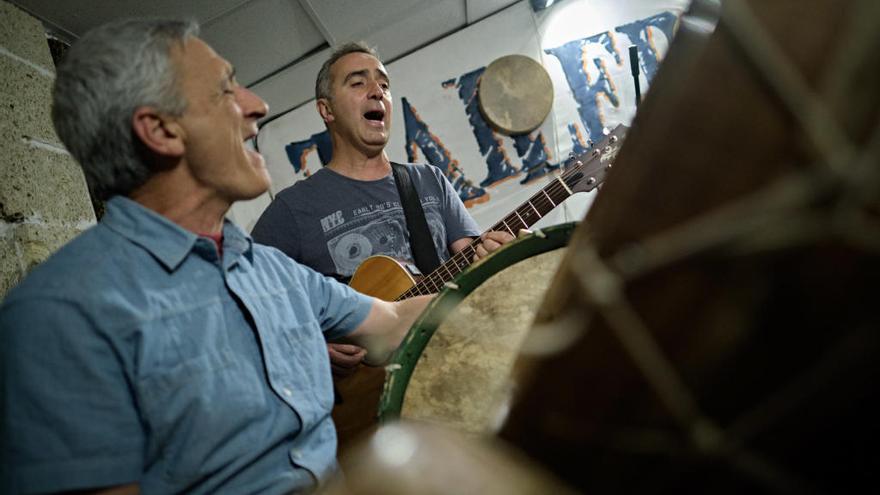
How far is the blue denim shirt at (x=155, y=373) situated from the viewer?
75cm

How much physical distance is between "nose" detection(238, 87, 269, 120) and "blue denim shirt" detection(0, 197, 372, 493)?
0.33m

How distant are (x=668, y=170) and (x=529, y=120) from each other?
3307 millimetres

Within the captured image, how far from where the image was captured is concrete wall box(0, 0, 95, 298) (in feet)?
5.12

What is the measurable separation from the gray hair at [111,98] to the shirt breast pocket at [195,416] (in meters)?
0.46

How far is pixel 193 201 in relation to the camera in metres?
1.07

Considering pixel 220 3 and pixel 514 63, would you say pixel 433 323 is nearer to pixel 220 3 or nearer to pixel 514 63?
pixel 220 3

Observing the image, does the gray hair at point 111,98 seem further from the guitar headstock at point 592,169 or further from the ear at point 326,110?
the guitar headstock at point 592,169

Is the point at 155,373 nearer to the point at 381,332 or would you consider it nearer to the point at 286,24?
the point at 381,332

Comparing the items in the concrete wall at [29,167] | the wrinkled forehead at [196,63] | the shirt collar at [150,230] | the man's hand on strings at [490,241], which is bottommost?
the man's hand on strings at [490,241]

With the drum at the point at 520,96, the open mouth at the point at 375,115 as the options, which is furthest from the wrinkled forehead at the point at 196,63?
the drum at the point at 520,96

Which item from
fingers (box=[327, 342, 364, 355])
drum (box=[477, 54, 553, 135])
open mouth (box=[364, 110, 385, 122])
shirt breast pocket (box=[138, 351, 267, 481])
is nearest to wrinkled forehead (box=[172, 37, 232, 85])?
shirt breast pocket (box=[138, 351, 267, 481])

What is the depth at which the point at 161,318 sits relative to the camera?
0.89m

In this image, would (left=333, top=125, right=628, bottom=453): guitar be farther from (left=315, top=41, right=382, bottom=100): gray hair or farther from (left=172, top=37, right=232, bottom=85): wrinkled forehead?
(left=315, top=41, right=382, bottom=100): gray hair

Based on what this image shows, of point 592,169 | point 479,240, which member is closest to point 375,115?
point 479,240
